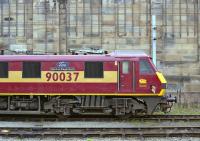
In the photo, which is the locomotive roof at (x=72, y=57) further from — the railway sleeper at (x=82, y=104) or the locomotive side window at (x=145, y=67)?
the railway sleeper at (x=82, y=104)

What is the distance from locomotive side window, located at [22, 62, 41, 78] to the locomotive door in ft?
11.8

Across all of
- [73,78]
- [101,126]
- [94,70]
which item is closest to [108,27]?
[94,70]

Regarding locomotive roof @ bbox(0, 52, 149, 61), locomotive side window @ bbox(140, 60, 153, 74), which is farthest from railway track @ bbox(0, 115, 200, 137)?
locomotive roof @ bbox(0, 52, 149, 61)

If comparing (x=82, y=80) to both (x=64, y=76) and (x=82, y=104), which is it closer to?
(x=64, y=76)

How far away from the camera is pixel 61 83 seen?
21734 mm

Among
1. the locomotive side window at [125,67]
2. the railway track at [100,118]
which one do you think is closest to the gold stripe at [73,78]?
the locomotive side window at [125,67]

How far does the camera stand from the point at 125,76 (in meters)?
21.6

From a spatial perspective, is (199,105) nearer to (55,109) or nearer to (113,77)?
(113,77)

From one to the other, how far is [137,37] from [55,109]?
14173 mm

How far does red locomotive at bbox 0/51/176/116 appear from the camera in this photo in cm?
2152

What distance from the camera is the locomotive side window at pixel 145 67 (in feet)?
70.9

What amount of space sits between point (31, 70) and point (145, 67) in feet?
16.6

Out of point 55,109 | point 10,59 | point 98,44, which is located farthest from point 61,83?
point 98,44

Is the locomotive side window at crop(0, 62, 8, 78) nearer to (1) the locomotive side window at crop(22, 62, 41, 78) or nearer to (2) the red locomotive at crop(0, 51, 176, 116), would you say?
(2) the red locomotive at crop(0, 51, 176, 116)
